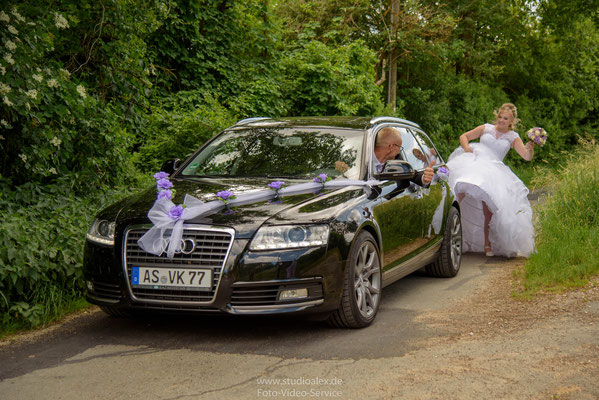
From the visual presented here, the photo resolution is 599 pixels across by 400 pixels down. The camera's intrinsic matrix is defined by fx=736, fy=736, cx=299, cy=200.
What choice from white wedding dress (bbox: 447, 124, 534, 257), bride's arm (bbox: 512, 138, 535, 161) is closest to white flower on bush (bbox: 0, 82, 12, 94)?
white wedding dress (bbox: 447, 124, 534, 257)

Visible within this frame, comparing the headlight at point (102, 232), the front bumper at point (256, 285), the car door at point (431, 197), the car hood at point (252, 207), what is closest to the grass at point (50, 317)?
the headlight at point (102, 232)

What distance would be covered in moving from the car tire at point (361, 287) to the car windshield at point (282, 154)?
724mm

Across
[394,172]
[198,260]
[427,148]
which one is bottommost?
[198,260]

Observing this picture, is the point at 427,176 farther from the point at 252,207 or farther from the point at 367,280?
the point at 252,207

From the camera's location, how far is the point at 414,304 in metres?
6.67

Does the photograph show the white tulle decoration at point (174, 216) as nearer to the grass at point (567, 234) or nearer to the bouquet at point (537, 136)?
the grass at point (567, 234)

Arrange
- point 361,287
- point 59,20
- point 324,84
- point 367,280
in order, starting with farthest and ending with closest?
point 324,84 < point 59,20 < point 367,280 < point 361,287

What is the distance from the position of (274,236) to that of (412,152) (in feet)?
9.80

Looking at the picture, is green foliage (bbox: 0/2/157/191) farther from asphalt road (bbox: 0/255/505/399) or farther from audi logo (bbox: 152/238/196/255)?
audi logo (bbox: 152/238/196/255)

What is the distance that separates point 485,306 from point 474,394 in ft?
8.31

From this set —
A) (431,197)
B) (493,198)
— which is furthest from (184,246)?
(493,198)

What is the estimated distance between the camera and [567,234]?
8.46m

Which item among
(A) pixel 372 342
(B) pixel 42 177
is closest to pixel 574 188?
(A) pixel 372 342

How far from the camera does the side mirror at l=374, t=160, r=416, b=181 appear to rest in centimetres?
627
